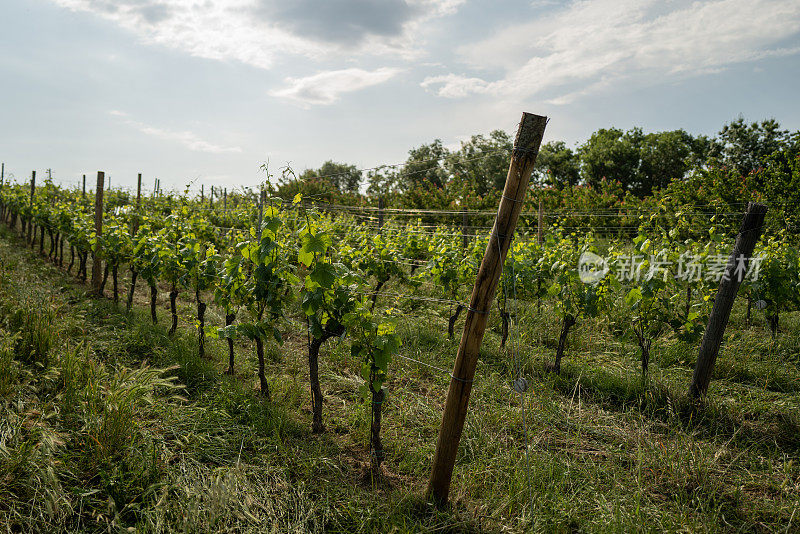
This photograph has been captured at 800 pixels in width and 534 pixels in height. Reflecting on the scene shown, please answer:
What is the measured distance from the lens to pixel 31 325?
4.68 metres

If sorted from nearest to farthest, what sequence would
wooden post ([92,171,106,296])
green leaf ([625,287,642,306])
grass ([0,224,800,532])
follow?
grass ([0,224,800,532]) → green leaf ([625,287,642,306]) → wooden post ([92,171,106,296])

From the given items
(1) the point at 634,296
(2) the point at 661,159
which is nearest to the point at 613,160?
(2) the point at 661,159

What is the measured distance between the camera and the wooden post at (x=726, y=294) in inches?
167

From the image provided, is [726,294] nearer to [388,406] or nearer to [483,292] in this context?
[483,292]

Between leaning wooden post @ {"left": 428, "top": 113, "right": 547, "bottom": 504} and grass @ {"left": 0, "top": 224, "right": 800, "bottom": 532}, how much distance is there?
29cm

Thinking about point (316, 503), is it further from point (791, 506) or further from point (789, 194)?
point (789, 194)

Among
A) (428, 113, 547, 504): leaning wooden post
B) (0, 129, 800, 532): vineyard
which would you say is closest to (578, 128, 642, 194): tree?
(0, 129, 800, 532): vineyard

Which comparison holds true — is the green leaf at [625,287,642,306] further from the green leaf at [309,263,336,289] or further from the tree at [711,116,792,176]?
the tree at [711,116,792,176]

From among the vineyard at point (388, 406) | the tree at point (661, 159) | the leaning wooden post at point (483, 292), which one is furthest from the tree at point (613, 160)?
the leaning wooden post at point (483, 292)

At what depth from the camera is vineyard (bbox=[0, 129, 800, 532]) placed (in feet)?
9.41

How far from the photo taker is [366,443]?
3691mm

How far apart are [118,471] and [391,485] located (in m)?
1.75

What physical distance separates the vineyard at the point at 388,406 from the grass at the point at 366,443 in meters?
0.02

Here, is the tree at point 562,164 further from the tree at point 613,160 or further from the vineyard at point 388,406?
the vineyard at point 388,406
